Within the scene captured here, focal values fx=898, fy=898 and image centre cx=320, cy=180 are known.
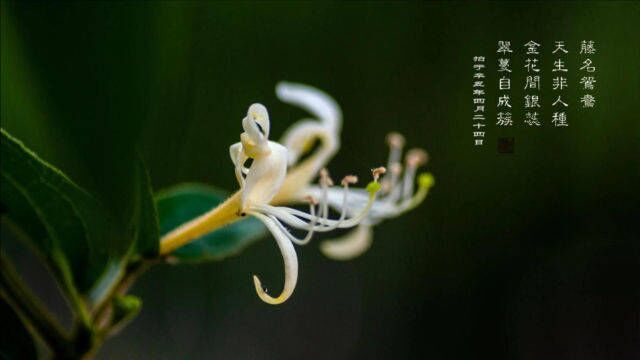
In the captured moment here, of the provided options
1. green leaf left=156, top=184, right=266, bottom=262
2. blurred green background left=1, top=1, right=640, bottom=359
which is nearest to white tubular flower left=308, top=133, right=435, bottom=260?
green leaf left=156, top=184, right=266, bottom=262

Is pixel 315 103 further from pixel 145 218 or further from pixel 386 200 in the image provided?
pixel 145 218

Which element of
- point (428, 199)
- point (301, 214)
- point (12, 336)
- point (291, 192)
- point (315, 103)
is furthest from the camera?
point (428, 199)

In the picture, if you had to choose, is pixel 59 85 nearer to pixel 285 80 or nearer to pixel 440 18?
pixel 285 80

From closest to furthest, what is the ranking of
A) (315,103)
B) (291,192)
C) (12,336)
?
(12,336)
(291,192)
(315,103)

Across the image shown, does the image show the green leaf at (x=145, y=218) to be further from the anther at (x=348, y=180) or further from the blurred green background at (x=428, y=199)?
the blurred green background at (x=428, y=199)

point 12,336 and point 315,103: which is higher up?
point 315,103

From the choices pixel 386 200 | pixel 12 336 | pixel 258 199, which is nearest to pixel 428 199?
pixel 386 200

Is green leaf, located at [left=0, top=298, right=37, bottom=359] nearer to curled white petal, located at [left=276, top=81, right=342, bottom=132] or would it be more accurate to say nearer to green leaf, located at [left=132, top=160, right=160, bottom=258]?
green leaf, located at [left=132, top=160, right=160, bottom=258]
